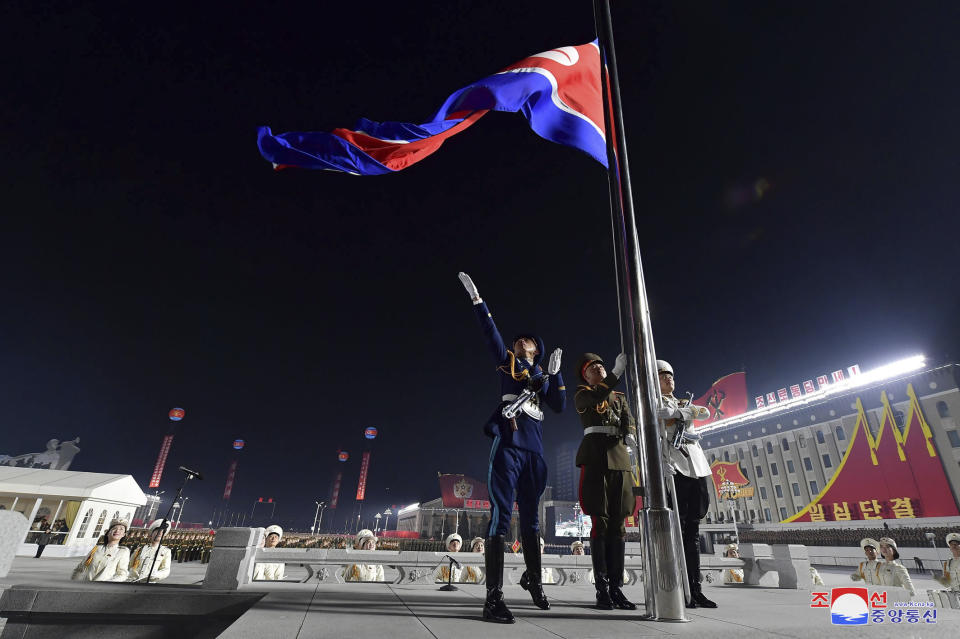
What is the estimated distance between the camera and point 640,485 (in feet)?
11.8

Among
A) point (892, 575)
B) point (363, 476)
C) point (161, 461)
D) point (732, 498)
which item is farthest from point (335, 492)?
point (892, 575)

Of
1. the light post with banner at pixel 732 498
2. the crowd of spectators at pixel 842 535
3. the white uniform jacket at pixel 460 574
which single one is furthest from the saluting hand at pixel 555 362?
the light post with banner at pixel 732 498

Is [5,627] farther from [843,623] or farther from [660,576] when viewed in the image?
[843,623]

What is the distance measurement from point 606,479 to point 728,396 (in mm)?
60859

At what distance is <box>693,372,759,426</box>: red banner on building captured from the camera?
54.8 m

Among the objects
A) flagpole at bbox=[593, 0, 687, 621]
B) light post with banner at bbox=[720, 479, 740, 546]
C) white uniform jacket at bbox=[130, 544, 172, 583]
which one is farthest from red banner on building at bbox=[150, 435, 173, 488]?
flagpole at bbox=[593, 0, 687, 621]

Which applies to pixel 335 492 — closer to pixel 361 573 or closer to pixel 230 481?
pixel 230 481

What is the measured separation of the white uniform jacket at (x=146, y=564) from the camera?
24.8 ft

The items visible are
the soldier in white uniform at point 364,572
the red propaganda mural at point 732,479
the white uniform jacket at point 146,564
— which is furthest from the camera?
the red propaganda mural at point 732,479

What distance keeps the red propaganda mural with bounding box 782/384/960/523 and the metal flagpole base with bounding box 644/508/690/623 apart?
45.4 metres

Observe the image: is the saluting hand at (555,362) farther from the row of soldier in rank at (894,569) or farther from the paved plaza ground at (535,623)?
the row of soldier in rank at (894,569)

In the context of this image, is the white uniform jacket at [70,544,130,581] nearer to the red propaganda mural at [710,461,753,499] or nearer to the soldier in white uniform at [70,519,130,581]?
the soldier in white uniform at [70,519,130,581]

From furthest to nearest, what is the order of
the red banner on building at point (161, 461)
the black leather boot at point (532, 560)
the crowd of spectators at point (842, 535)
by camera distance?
1. the red banner on building at point (161, 461)
2. the crowd of spectators at point (842, 535)
3. the black leather boot at point (532, 560)

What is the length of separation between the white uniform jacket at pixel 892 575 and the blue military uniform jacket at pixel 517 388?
7.44m
